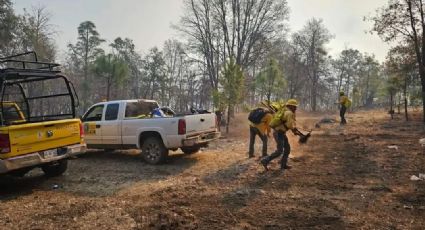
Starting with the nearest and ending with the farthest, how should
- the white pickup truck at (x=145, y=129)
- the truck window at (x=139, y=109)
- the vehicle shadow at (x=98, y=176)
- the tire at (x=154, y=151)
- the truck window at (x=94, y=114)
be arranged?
1. the vehicle shadow at (x=98, y=176)
2. the white pickup truck at (x=145, y=129)
3. the tire at (x=154, y=151)
4. the truck window at (x=139, y=109)
5. the truck window at (x=94, y=114)

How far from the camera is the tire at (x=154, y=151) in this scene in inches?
400

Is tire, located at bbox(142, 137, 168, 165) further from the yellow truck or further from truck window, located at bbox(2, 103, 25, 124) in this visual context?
truck window, located at bbox(2, 103, 25, 124)

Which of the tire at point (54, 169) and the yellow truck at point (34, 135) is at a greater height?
the yellow truck at point (34, 135)

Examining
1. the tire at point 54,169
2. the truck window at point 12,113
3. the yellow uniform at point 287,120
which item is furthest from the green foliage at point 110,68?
the yellow uniform at point 287,120

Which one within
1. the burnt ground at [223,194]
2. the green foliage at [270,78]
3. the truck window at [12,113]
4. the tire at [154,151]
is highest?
the green foliage at [270,78]

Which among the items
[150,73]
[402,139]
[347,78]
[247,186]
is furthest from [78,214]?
[347,78]

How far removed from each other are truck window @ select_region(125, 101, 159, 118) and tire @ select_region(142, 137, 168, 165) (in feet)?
3.06

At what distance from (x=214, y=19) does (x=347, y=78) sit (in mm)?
42729

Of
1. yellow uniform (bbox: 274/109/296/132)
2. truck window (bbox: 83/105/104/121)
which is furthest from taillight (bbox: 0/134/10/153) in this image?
yellow uniform (bbox: 274/109/296/132)

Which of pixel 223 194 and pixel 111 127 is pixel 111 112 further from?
pixel 223 194

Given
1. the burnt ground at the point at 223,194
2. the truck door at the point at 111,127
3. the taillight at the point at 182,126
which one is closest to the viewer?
the burnt ground at the point at 223,194

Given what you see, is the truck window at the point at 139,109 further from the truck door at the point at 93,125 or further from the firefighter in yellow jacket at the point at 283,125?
the firefighter in yellow jacket at the point at 283,125

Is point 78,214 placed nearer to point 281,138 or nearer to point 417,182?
point 281,138

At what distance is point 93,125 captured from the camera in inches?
448
